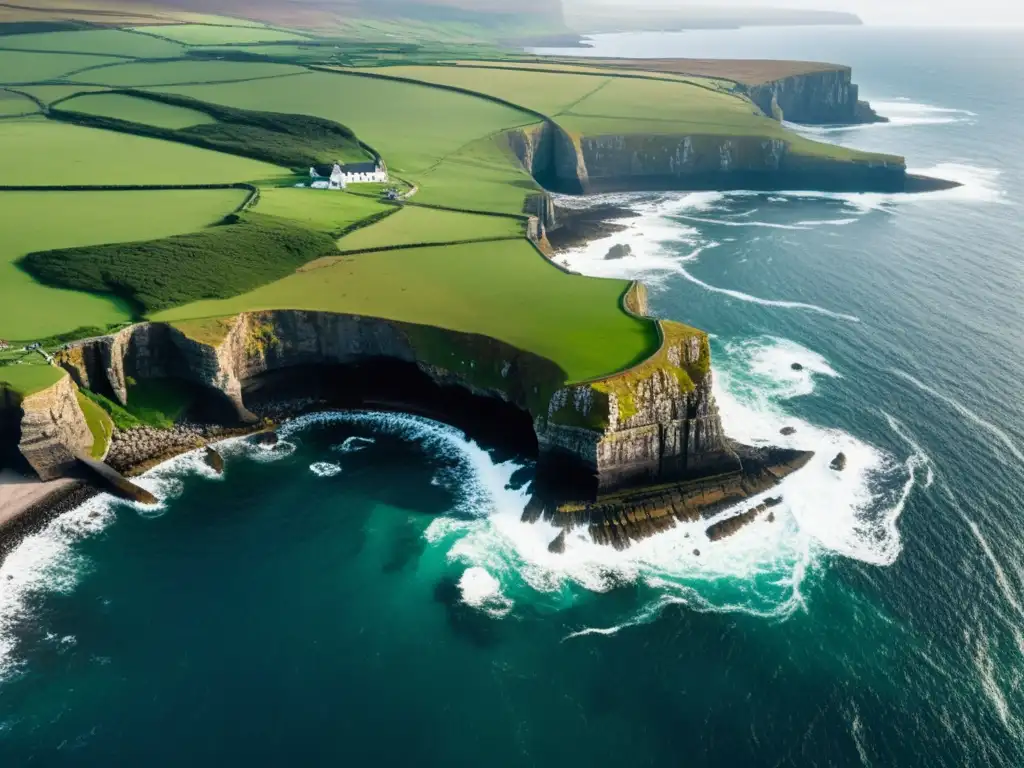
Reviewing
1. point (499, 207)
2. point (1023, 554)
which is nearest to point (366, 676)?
point (1023, 554)

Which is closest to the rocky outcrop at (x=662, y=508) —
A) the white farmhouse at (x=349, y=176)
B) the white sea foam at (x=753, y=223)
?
the white farmhouse at (x=349, y=176)

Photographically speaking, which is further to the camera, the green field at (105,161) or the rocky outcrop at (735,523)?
the green field at (105,161)

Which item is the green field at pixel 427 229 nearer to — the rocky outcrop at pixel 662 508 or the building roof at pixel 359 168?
the building roof at pixel 359 168

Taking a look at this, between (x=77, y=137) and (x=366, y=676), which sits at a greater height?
(x=77, y=137)

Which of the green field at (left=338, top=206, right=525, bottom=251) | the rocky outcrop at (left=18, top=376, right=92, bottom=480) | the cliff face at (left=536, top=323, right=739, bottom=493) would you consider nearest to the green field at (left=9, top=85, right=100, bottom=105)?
the green field at (left=338, top=206, right=525, bottom=251)

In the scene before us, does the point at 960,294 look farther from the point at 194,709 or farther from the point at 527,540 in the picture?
the point at 194,709

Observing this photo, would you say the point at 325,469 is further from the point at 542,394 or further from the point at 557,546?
the point at 557,546

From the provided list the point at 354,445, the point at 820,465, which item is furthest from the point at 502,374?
the point at 820,465
